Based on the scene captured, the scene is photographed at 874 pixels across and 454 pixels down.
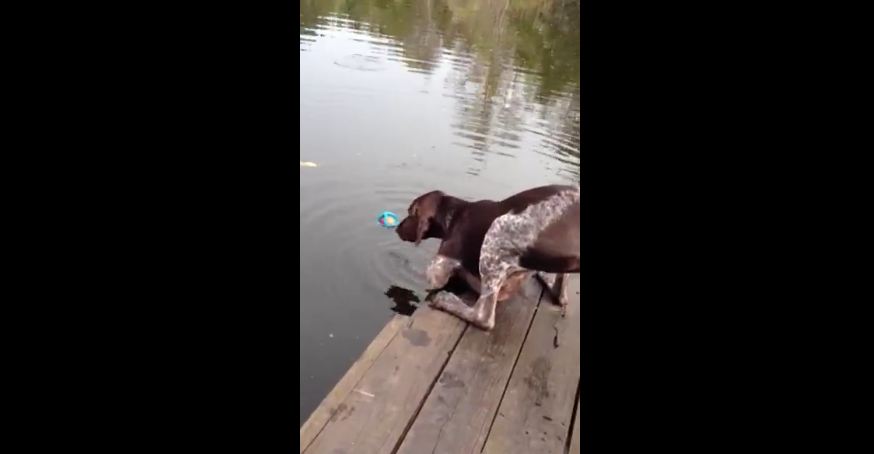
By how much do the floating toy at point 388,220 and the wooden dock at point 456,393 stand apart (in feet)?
7.27

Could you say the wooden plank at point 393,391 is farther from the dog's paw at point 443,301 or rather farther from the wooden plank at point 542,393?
the wooden plank at point 542,393

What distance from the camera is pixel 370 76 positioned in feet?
39.6

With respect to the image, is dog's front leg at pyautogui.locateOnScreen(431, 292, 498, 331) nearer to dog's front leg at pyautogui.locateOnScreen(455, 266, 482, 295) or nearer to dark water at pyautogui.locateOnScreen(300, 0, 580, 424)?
dog's front leg at pyautogui.locateOnScreen(455, 266, 482, 295)

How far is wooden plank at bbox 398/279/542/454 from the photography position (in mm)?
2852

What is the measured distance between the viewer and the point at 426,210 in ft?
16.1

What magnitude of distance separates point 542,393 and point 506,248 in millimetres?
1137

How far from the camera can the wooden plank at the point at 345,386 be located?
282 cm

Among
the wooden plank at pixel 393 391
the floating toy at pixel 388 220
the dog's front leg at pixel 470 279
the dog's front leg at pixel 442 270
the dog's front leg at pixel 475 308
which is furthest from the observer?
the floating toy at pixel 388 220

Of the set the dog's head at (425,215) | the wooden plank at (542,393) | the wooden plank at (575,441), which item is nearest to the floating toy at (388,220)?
the dog's head at (425,215)

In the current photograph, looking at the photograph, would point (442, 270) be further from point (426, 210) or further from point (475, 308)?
point (475, 308)

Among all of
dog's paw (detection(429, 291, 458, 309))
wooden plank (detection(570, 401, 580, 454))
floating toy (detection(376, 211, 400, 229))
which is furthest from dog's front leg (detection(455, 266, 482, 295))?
floating toy (detection(376, 211, 400, 229))


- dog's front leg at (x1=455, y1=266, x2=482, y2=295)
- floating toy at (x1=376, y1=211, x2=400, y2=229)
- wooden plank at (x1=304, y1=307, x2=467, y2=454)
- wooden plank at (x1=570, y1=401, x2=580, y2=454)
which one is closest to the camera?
wooden plank at (x1=304, y1=307, x2=467, y2=454)
